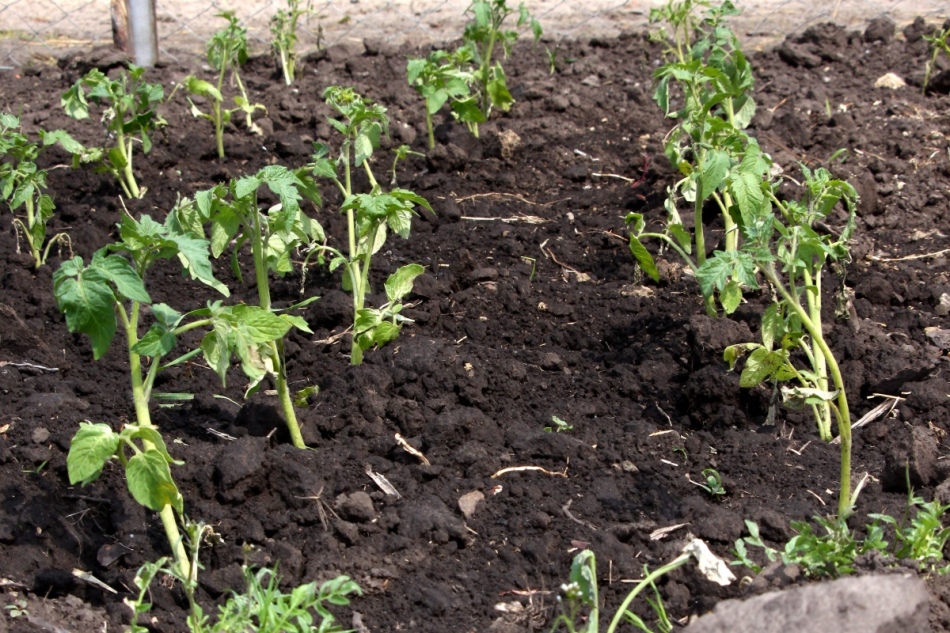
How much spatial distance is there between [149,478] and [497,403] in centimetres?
121

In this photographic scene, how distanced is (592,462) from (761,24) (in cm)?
481

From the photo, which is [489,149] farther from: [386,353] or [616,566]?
[616,566]

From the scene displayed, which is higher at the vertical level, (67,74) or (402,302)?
(67,74)

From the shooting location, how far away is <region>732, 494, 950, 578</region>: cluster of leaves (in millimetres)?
2420

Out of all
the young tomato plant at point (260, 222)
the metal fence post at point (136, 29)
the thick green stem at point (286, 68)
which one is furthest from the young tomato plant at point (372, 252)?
the metal fence post at point (136, 29)

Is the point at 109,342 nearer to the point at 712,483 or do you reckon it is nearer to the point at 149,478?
the point at 149,478

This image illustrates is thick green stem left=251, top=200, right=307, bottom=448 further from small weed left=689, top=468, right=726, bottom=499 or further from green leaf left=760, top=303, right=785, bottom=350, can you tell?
green leaf left=760, top=303, right=785, bottom=350

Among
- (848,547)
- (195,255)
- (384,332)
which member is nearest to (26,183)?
(384,332)

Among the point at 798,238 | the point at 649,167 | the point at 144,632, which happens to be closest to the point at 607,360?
the point at 798,238

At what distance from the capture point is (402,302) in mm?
3832

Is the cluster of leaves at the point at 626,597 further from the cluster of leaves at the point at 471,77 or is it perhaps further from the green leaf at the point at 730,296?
the cluster of leaves at the point at 471,77

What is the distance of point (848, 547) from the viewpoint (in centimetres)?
242

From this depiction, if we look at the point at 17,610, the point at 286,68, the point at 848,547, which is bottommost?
the point at 17,610

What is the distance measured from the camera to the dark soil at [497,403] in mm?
2652
